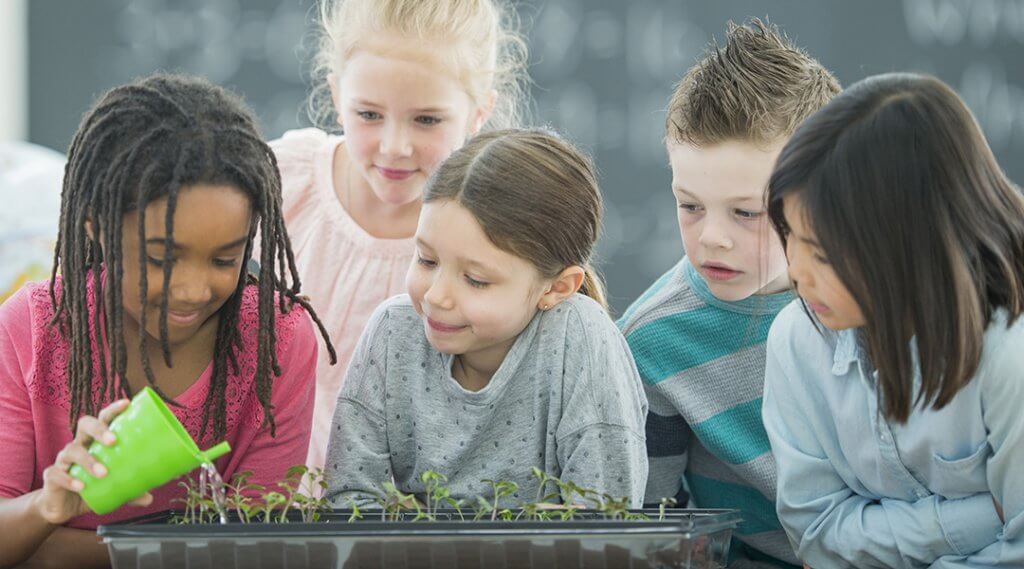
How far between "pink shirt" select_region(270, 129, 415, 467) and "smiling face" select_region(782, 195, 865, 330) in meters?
0.92

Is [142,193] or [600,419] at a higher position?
[142,193]

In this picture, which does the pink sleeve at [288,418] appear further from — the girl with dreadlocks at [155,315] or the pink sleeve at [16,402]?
the pink sleeve at [16,402]

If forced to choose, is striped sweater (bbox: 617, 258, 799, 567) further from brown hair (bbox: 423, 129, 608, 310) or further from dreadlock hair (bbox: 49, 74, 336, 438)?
dreadlock hair (bbox: 49, 74, 336, 438)

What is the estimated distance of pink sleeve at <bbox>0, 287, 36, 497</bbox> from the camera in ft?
4.52

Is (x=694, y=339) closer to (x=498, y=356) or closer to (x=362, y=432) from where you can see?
(x=498, y=356)

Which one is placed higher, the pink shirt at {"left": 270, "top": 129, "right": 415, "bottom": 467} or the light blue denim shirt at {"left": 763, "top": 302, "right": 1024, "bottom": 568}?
the pink shirt at {"left": 270, "top": 129, "right": 415, "bottom": 467}

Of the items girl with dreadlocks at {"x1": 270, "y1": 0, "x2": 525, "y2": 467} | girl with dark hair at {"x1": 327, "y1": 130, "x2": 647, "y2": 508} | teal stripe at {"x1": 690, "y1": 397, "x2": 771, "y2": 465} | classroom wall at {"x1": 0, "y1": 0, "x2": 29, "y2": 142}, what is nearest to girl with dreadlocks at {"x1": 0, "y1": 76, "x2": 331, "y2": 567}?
girl with dark hair at {"x1": 327, "y1": 130, "x2": 647, "y2": 508}

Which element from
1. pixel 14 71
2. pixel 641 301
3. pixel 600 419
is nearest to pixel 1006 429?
pixel 600 419

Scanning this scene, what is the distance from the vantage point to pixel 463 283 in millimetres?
1419

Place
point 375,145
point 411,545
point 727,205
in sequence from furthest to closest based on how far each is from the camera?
1. point 375,145
2. point 727,205
3. point 411,545

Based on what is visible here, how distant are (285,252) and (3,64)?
2.55m

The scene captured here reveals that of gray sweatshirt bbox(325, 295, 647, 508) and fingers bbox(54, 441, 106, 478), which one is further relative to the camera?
gray sweatshirt bbox(325, 295, 647, 508)

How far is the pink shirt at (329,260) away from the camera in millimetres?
1936

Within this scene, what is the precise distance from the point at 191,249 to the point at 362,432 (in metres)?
0.34
